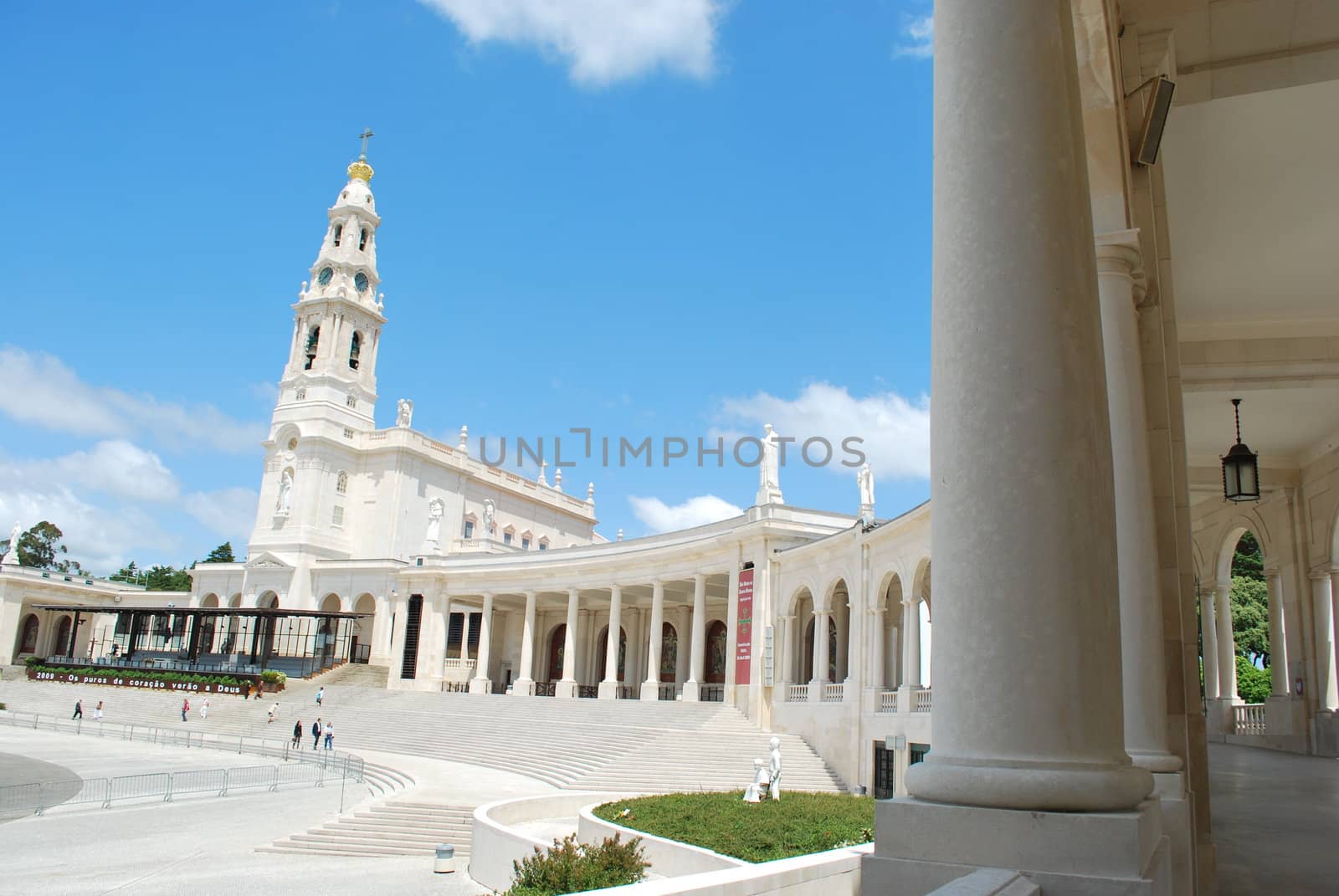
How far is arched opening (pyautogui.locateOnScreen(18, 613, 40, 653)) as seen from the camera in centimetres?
8025

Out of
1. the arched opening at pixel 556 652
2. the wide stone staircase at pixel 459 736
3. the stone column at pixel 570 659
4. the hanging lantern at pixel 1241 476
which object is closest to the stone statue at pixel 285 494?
the wide stone staircase at pixel 459 736

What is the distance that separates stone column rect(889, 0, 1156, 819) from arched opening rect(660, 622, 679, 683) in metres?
52.9

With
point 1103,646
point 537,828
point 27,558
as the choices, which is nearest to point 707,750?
point 537,828

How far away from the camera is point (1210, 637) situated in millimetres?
26531

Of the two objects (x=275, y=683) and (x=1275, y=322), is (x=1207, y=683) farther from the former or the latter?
(x=275, y=683)

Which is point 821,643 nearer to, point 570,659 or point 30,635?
point 570,659

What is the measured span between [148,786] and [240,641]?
4389cm

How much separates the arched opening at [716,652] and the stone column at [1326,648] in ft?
114

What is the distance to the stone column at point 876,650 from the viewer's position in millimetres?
31125

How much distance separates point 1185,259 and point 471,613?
5573 cm

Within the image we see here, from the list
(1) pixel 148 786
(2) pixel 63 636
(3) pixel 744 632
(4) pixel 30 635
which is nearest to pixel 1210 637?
(3) pixel 744 632

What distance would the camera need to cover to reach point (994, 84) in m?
4.29

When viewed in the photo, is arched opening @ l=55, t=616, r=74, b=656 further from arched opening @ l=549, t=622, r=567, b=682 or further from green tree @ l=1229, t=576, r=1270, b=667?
green tree @ l=1229, t=576, r=1270, b=667

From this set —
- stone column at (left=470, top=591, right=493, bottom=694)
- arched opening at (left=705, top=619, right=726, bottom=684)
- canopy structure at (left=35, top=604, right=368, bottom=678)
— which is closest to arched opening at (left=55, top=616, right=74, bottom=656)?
canopy structure at (left=35, top=604, right=368, bottom=678)
